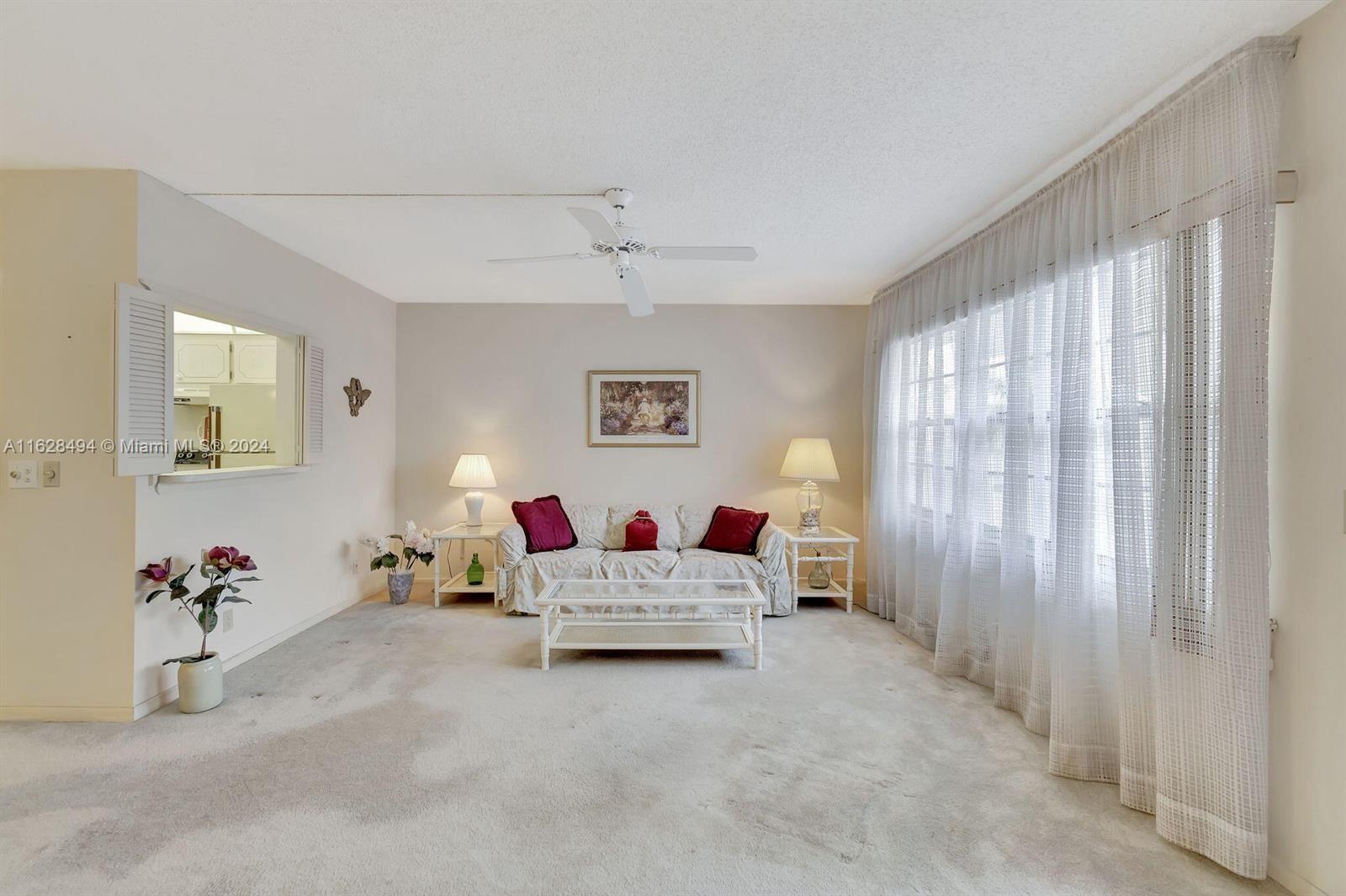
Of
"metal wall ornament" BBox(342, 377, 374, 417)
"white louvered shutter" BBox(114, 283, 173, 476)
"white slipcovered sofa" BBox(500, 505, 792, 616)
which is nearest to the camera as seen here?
"white louvered shutter" BBox(114, 283, 173, 476)

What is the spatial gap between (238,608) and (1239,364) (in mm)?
4618

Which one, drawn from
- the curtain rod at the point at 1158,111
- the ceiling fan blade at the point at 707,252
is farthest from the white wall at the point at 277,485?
the curtain rod at the point at 1158,111

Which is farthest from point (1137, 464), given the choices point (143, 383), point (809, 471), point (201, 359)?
point (201, 359)

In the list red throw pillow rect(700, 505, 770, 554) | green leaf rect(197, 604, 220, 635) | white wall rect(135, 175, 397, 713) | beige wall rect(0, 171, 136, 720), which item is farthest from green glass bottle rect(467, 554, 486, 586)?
beige wall rect(0, 171, 136, 720)

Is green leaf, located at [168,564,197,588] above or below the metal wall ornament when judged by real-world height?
below

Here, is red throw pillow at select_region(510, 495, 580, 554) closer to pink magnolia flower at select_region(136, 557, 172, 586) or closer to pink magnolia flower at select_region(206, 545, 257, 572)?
pink magnolia flower at select_region(206, 545, 257, 572)

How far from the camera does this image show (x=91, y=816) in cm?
194

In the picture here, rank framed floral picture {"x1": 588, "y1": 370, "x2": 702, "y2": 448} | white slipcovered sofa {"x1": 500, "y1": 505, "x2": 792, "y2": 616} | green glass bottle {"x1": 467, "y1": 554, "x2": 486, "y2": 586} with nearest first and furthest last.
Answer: white slipcovered sofa {"x1": 500, "y1": 505, "x2": 792, "y2": 616}, green glass bottle {"x1": 467, "y1": 554, "x2": 486, "y2": 586}, framed floral picture {"x1": 588, "y1": 370, "x2": 702, "y2": 448}

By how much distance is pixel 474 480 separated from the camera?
4.83 meters

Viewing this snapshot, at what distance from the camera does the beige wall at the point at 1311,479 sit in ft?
5.06

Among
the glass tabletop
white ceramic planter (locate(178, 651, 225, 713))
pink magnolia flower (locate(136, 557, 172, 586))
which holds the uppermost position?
pink magnolia flower (locate(136, 557, 172, 586))

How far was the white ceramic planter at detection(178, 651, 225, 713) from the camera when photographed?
8.80 feet

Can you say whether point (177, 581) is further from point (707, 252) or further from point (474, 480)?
point (707, 252)

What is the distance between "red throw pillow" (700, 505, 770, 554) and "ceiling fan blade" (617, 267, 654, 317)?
6.47ft
